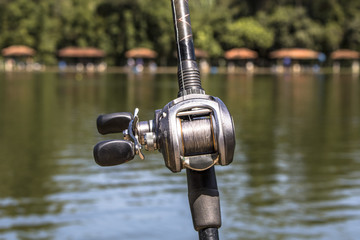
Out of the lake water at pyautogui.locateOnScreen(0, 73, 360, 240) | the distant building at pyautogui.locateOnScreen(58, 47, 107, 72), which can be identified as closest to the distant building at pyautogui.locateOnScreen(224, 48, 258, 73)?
the distant building at pyautogui.locateOnScreen(58, 47, 107, 72)

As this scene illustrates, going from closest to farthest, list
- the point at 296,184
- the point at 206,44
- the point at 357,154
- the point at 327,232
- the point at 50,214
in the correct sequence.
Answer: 1. the point at 327,232
2. the point at 50,214
3. the point at 296,184
4. the point at 357,154
5. the point at 206,44

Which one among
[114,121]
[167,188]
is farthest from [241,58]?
[114,121]

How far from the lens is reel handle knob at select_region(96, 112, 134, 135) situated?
1.68 metres

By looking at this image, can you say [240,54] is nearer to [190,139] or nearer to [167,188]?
[167,188]

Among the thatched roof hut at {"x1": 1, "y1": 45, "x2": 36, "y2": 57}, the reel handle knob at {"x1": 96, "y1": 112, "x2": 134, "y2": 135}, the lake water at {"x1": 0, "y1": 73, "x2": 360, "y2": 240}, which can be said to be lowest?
the lake water at {"x1": 0, "y1": 73, "x2": 360, "y2": 240}

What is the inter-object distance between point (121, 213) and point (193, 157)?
8.85 meters

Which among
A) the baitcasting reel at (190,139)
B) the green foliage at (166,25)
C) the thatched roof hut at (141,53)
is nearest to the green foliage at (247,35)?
the green foliage at (166,25)

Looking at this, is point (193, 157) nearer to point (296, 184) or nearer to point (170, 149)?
point (170, 149)

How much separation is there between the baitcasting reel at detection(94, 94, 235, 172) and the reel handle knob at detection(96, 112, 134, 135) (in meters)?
0.18

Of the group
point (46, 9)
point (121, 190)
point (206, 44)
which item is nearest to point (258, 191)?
point (121, 190)

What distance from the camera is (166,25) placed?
86.2 m

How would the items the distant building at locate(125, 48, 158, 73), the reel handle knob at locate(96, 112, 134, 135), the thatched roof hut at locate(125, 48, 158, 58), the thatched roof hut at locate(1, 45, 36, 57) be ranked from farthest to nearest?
1. the thatched roof hut at locate(1, 45, 36, 57)
2. the distant building at locate(125, 48, 158, 73)
3. the thatched roof hut at locate(125, 48, 158, 58)
4. the reel handle knob at locate(96, 112, 134, 135)

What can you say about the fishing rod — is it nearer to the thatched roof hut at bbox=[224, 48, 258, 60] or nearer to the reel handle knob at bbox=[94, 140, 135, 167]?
the reel handle knob at bbox=[94, 140, 135, 167]

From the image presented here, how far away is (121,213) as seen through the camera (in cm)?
1011
